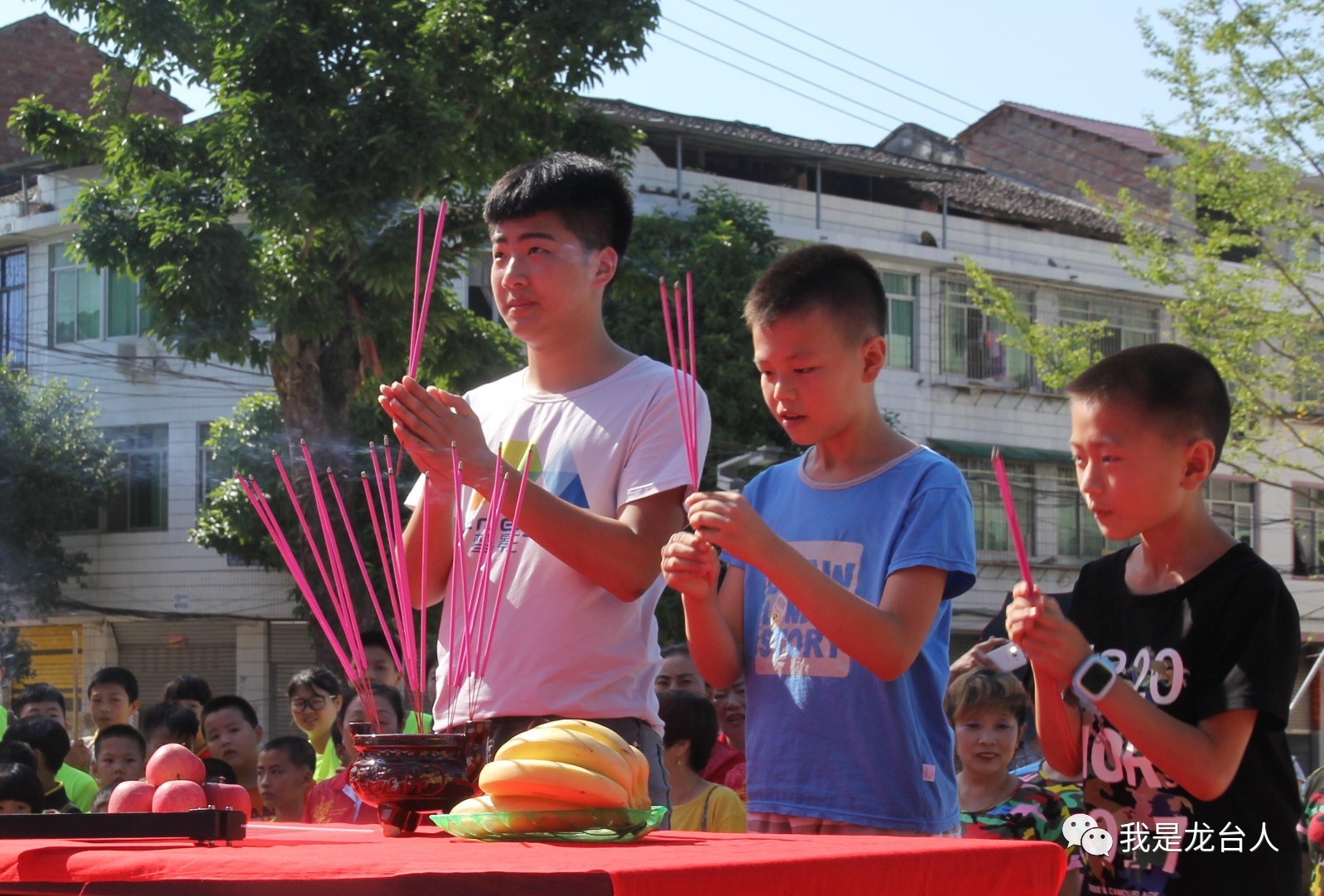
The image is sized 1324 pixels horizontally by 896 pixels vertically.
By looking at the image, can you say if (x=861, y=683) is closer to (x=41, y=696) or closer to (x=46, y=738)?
(x=46, y=738)

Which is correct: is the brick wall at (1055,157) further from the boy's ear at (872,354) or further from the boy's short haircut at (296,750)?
the boy's ear at (872,354)

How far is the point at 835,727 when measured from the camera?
7.02 feet

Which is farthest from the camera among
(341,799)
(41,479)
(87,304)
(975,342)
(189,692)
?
(975,342)

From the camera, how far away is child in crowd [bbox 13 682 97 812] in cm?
577

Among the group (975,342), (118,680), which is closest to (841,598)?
(118,680)

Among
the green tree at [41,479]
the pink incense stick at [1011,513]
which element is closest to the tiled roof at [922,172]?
the green tree at [41,479]

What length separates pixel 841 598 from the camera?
1994 millimetres

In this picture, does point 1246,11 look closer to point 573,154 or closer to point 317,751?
point 317,751

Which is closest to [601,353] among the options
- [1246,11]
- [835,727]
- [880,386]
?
[835,727]

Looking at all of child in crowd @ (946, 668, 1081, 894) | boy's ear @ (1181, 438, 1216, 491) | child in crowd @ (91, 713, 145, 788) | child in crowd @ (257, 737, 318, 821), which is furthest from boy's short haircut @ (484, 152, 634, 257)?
child in crowd @ (91, 713, 145, 788)

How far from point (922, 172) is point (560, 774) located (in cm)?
1924

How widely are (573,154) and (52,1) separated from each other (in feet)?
30.1

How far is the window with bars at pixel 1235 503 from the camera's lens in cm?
2083

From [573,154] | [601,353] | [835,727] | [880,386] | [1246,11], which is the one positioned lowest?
[835,727]
